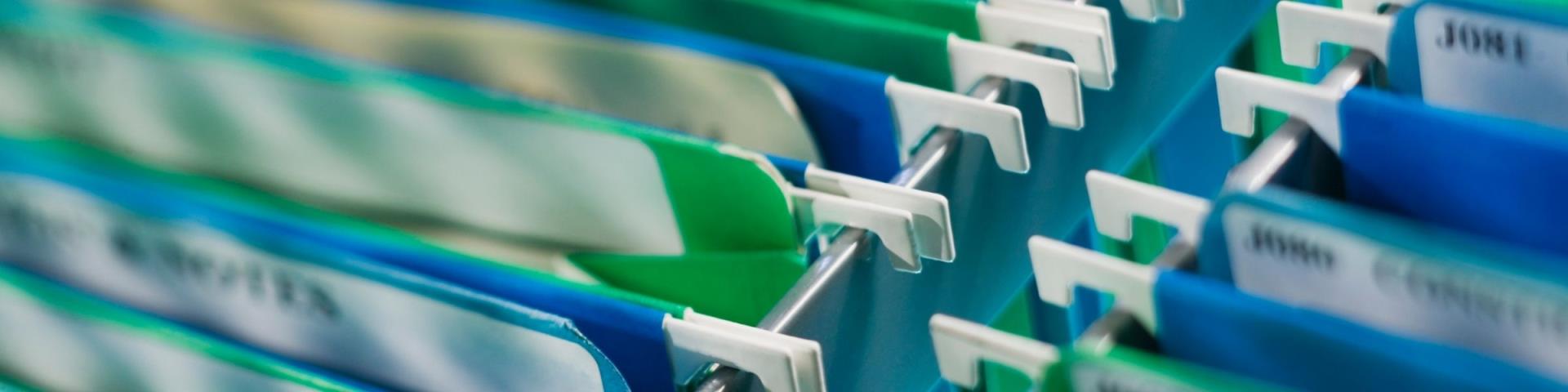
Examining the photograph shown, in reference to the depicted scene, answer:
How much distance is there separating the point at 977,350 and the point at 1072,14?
247 mm

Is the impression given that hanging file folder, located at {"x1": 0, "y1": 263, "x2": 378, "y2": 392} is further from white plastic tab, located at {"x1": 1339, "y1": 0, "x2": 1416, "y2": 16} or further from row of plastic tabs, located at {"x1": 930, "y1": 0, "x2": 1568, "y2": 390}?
white plastic tab, located at {"x1": 1339, "y1": 0, "x2": 1416, "y2": 16}

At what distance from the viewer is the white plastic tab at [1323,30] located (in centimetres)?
80


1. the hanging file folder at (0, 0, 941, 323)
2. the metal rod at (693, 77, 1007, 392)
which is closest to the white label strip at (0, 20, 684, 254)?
the hanging file folder at (0, 0, 941, 323)

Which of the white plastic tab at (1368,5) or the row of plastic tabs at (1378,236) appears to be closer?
the row of plastic tabs at (1378,236)

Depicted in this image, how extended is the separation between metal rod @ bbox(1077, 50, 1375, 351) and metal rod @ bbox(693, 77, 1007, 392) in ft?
0.34

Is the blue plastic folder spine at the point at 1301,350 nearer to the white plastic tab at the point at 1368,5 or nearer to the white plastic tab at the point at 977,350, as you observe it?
the white plastic tab at the point at 977,350

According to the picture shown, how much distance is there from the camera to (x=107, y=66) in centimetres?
107

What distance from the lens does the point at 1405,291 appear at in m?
0.63

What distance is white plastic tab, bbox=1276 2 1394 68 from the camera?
0.80m

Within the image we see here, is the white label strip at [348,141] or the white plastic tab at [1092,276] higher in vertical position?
the white label strip at [348,141]

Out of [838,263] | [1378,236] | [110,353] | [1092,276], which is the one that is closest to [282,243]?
[110,353]

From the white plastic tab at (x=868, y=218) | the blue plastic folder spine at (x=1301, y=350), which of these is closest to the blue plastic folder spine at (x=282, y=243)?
the white plastic tab at (x=868, y=218)

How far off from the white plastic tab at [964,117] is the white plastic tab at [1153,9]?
104mm

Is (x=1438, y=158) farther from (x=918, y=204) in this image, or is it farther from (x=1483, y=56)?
(x=918, y=204)
